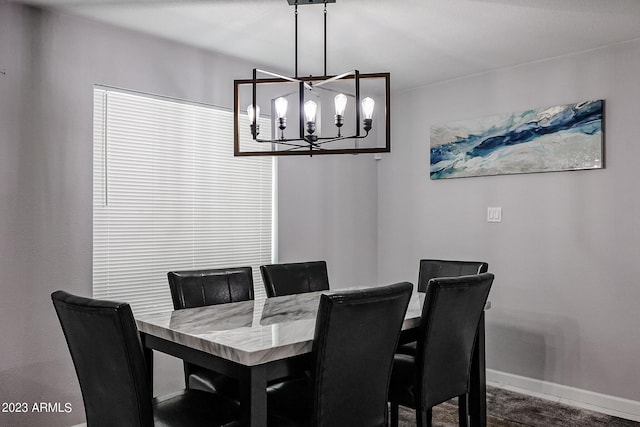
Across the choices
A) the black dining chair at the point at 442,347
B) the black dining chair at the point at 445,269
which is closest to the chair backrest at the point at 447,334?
the black dining chair at the point at 442,347

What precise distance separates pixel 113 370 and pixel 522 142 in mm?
3229

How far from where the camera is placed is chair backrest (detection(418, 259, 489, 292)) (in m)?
3.26

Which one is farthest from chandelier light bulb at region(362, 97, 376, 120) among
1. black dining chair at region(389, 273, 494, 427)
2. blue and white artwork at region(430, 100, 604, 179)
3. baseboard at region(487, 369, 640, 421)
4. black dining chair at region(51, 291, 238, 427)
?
baseboard at region(487, 369, 640, 421)

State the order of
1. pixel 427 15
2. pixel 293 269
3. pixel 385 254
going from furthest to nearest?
pixel 385 254
pixel 293 269
pixel 427 15

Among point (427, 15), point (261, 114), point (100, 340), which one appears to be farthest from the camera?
point (261, 114)

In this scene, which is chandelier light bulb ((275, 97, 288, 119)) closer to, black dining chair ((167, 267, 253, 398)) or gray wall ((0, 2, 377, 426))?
black dining chair ((167, 267, 253, 398))

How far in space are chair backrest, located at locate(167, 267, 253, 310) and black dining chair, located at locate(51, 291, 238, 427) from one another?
0.76 m

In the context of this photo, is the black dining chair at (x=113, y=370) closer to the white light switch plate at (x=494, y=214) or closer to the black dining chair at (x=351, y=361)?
the black dining chair at (x=351, y=361)

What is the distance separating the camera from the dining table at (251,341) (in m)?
1.82

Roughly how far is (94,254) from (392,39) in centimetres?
225

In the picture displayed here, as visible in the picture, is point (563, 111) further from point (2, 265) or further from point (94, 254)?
point (2, 265)

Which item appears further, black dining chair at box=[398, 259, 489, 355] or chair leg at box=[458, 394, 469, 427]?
black dining chair at box=[398, 259, 489, 355]

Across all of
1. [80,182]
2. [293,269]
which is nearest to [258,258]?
[293,269]

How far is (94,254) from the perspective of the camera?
3.19m
